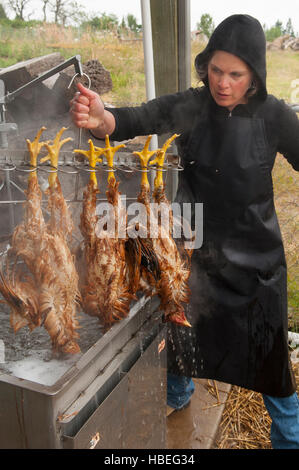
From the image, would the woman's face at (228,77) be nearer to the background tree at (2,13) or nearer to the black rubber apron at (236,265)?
the black rubber apron at (236,265)

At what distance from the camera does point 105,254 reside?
4.89 ft

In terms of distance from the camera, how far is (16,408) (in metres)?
1.22

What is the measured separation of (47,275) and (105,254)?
24cm

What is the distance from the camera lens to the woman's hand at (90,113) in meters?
1.53

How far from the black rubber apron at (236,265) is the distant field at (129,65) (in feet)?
1.66

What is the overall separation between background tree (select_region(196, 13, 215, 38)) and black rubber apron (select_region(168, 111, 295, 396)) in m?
0.79

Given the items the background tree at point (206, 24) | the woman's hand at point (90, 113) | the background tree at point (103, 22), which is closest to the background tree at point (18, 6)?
the background tree at point (103, 22)

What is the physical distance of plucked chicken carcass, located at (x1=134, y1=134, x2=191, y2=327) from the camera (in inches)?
62.9

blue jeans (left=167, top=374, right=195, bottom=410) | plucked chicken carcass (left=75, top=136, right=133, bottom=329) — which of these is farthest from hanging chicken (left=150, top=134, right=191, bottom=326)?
blue jeans (left=167, top=374, right=195, bottom=410)

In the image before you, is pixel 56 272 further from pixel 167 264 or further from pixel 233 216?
pixel 233 216

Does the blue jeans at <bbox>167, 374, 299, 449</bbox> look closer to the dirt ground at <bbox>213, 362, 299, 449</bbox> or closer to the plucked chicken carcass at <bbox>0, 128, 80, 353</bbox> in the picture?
the dirt ground at <bbox>213, 362, 299, 449</bbox>

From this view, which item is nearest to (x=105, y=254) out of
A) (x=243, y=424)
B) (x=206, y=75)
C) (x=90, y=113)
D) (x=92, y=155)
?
(x=92, y=155)
